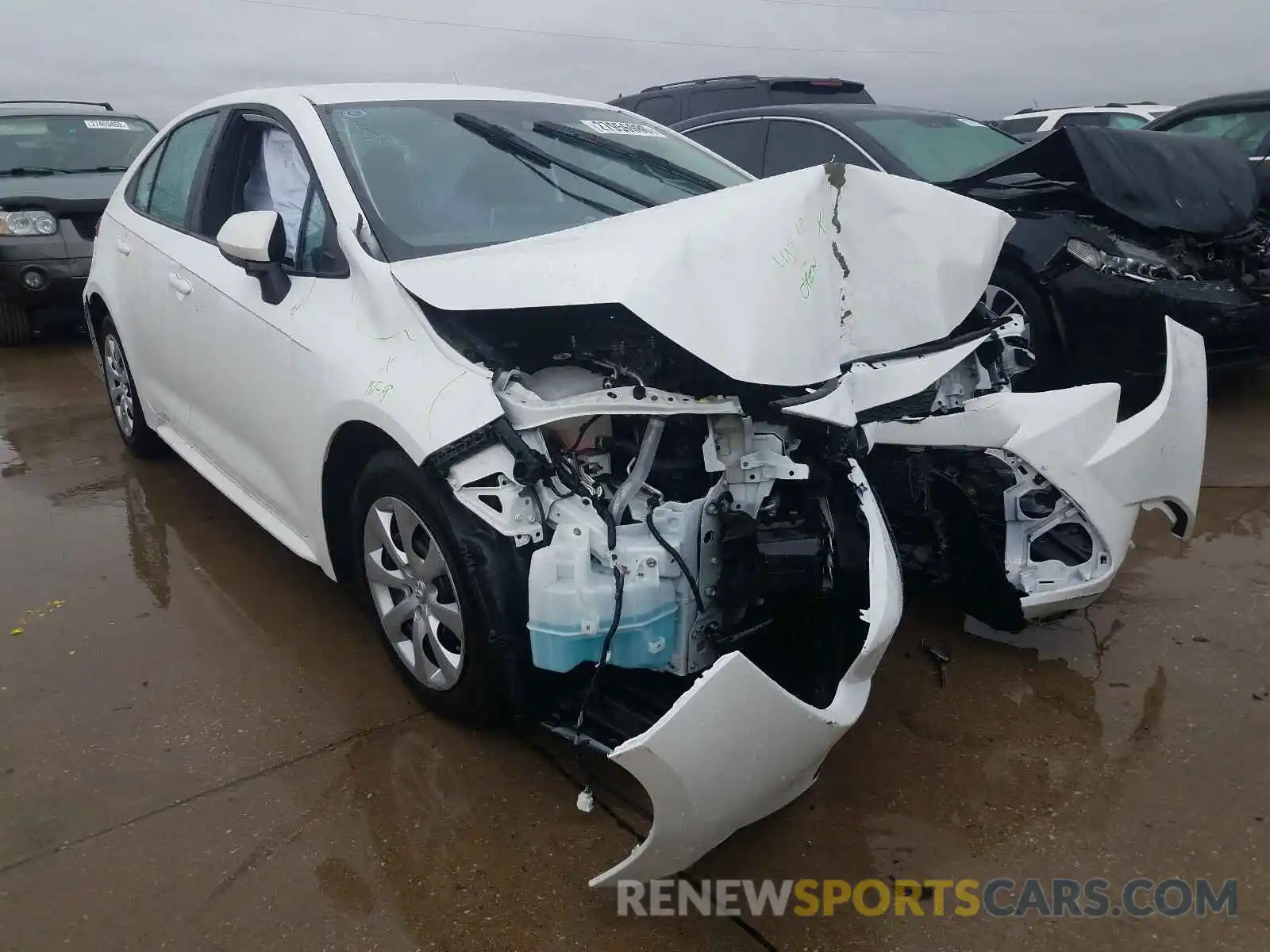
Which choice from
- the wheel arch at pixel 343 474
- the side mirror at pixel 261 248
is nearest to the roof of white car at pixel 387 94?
the side mirror at pixel 261 248

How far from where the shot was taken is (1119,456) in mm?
2844

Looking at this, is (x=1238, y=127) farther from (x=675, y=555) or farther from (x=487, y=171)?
(x=675, y=555)

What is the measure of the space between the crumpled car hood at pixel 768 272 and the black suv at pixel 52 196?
5.71 metres

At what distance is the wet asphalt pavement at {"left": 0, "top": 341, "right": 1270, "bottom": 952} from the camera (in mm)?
2137

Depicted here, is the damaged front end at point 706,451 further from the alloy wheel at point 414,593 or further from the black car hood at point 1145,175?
Result: the black car hood at point 1145,175

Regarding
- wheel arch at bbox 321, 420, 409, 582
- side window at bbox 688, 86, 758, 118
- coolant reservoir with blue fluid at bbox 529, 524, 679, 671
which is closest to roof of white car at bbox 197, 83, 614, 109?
wheel arch at bbox 321, 420, 409, 582

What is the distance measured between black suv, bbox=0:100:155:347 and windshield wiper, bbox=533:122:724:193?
4.80m

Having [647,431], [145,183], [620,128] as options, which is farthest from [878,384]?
[145,183]

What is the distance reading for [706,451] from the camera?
234 cm

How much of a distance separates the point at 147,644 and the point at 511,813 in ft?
5.13

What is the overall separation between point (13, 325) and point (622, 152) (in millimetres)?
6475

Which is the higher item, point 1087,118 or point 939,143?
point 939,143

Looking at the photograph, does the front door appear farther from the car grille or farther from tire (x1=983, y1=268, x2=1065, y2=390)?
the car grille

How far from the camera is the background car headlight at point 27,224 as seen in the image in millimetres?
7145
